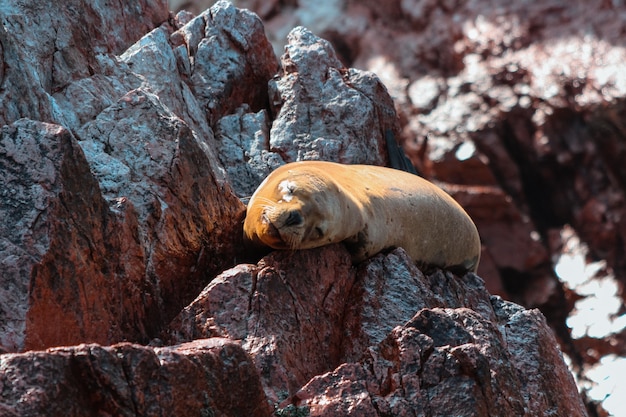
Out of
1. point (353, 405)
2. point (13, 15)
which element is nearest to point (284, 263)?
point (353, 405)

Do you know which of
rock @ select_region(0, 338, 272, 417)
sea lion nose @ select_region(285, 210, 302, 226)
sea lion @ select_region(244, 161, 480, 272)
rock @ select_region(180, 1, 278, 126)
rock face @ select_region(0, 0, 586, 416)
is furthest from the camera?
rock @ select_region(180, 1, 278, 126)

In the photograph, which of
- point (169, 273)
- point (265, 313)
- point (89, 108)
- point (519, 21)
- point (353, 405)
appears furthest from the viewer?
point (519, 21)

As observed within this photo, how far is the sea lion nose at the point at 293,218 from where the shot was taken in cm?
706

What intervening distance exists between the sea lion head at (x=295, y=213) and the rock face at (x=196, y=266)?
131 mm

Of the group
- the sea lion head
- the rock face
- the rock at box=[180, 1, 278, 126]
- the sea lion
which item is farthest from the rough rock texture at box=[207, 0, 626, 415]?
the sea lion head

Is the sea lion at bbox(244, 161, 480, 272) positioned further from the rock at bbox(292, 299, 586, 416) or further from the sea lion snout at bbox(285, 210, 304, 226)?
the rock at bbox(292, 299, 586, 416)

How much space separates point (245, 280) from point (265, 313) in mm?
278

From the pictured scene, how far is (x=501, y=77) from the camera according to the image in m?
19.3

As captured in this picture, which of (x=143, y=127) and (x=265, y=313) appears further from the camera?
(x=143, y=127)

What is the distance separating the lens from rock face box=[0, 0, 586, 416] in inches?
210

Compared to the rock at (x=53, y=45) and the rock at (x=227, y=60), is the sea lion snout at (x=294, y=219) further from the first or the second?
the rock at (x=227, y=60)

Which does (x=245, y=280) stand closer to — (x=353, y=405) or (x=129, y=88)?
(x=353, y=405)

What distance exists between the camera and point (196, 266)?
724 centimetres

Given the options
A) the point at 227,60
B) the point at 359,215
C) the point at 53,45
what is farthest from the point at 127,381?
the point at 227,60
